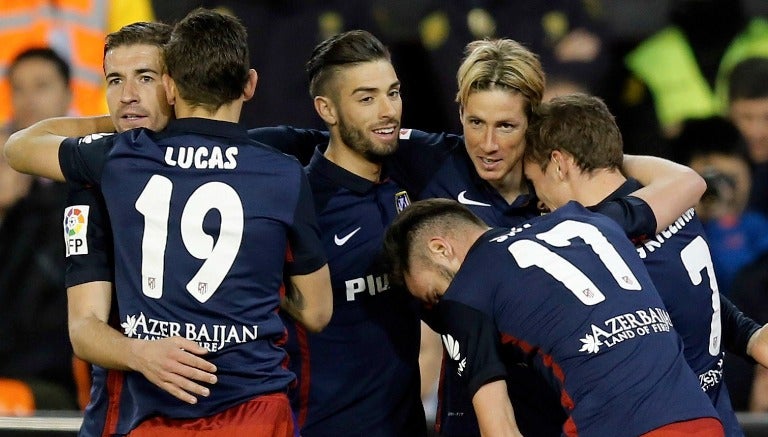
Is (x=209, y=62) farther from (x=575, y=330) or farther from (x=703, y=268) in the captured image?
(x=703, y=268)

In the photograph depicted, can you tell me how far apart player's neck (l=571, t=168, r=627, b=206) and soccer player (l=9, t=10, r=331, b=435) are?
0.74 metres

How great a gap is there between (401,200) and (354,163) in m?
0.17

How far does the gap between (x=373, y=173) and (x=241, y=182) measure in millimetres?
733

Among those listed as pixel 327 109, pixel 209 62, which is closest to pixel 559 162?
pixel 327 109

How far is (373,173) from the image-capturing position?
3580 millimetres

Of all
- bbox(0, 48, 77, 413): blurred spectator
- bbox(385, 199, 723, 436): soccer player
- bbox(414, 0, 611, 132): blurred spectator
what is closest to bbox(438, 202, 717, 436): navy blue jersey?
bbox(385, 199, 723, 436): soccer player

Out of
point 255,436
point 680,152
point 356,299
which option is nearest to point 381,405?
point 356,299

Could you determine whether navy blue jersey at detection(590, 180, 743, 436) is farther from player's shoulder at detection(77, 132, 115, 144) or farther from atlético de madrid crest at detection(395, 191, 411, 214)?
player's shoulder at detection(77, 132, 115, 144)

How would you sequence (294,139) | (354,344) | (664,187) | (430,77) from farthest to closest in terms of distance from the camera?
(430,77) → (294,139) → (354,344) → (664,187)

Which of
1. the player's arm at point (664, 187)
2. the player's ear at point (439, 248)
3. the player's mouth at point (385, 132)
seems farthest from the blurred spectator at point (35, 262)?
the player's arm at point (664, 187)

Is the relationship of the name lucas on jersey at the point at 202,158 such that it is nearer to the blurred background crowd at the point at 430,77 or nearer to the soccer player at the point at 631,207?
the soccer player at the point at 631,207

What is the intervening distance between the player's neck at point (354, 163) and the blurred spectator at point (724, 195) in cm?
213

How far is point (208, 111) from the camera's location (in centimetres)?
301

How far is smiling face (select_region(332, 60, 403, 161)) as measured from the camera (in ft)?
11.6
